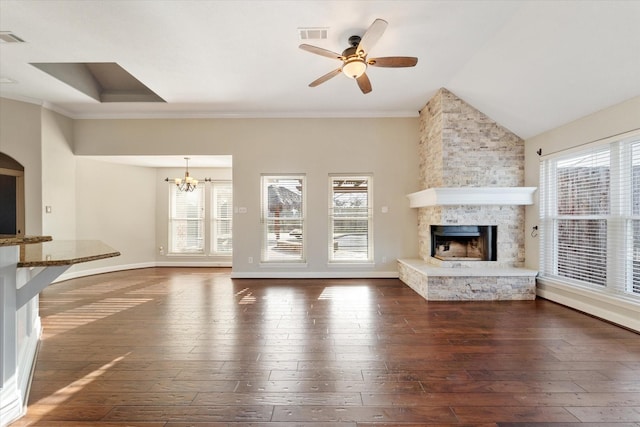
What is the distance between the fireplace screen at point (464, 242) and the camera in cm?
479

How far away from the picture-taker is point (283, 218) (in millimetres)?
5906

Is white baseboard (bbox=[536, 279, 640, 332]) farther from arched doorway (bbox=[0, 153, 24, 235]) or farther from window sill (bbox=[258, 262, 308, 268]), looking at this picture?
arched doorway (bbox=[0, 153, 24, 235])

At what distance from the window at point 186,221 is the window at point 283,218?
2332 mm

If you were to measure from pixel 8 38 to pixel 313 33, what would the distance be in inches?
136

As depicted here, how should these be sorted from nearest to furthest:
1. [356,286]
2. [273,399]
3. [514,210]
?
[273,399], [514,210], [356,286]

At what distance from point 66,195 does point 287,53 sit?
510 cm

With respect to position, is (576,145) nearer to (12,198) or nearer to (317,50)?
(317,50)

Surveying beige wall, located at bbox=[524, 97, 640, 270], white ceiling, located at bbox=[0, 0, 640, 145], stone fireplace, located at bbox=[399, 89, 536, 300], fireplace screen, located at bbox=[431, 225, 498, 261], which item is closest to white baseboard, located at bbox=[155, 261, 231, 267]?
white ceiling, located at bbox=[0, 0, 640, 145]

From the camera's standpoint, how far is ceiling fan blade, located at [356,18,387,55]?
2.58 meters

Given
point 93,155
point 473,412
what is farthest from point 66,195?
point 473,412

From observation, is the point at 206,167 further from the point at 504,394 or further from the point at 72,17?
the point at 504,394

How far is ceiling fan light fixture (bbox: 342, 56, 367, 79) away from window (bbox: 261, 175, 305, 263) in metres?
2.87

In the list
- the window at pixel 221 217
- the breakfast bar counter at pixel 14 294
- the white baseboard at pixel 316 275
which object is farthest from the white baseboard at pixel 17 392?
the window at pixel 221 217

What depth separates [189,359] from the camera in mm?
2574
